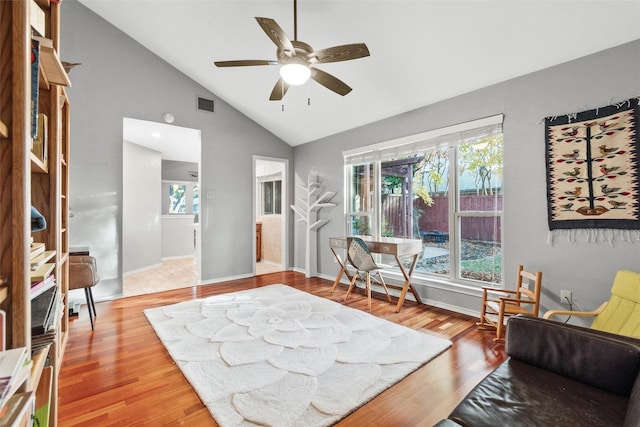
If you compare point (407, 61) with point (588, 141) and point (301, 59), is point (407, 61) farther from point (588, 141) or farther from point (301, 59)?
point (588, 141)

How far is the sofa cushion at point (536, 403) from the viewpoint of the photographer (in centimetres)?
109

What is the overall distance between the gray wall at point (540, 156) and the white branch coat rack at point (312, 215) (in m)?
1.96

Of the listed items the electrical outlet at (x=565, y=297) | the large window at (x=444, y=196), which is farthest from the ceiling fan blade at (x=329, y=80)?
the electrical outlet at (x=565, y=297)

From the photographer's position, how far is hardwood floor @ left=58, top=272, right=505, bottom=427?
5.42ft

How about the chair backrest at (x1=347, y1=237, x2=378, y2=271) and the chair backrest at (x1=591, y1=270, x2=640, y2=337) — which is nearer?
the chair backrest at (x1=591, y1=270, x2=640, y2=337)

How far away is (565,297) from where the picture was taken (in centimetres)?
260

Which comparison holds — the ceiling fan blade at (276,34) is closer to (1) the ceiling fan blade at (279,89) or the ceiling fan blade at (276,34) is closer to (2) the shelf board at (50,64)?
(1) the ceiling fan blade at (279,89)

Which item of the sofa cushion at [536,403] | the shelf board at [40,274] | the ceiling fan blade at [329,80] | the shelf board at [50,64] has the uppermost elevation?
the ceiling fan blade at [329,80]

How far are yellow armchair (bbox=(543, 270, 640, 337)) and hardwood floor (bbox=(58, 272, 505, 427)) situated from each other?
0.74 metres

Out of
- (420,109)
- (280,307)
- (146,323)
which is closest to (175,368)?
(146,323)

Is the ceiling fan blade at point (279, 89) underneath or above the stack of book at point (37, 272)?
above

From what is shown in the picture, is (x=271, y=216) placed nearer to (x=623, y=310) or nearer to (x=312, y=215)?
(x=312, y=215)

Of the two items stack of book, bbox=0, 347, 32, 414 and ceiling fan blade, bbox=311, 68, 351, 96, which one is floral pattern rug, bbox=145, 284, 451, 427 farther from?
ceiling fan blade, bbox=311, 68, 351, 96

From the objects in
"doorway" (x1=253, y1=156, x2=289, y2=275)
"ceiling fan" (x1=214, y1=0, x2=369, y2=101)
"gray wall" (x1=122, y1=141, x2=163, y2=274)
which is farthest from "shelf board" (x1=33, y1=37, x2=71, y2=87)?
"gray wall" (x1=122, y1=141, x2=163, y2=274)
